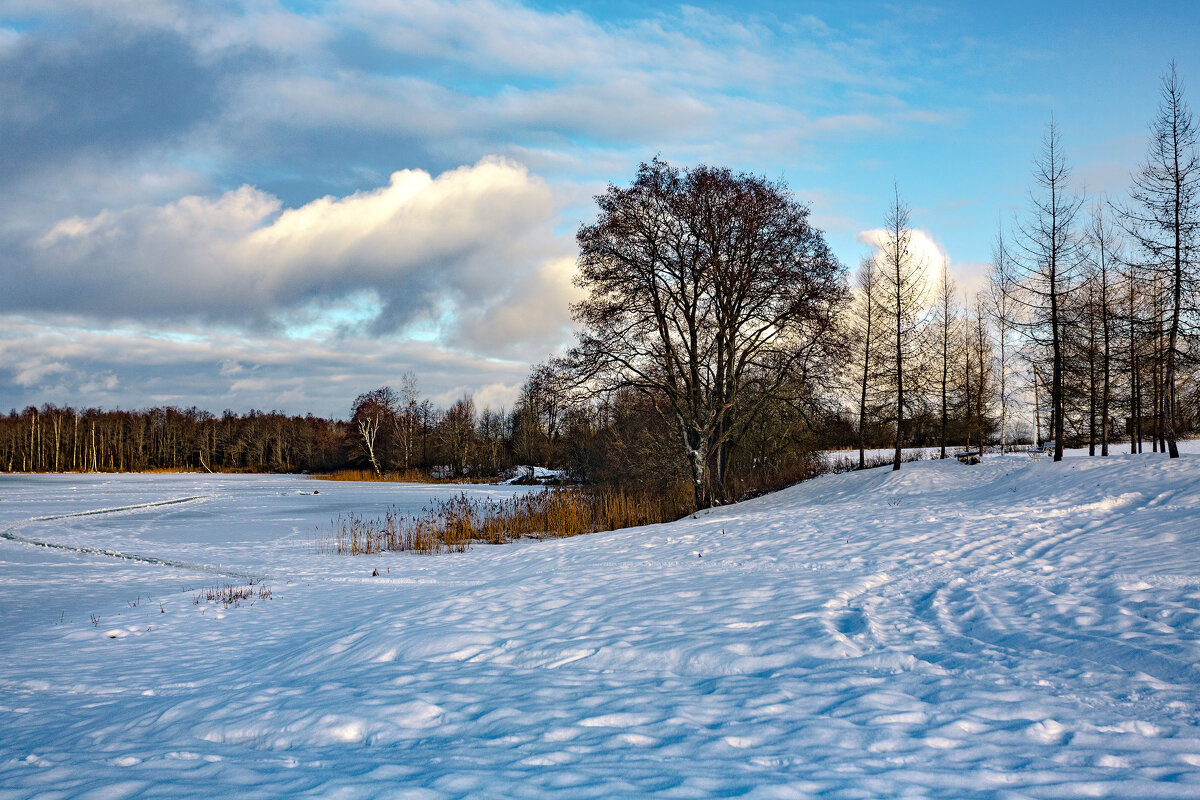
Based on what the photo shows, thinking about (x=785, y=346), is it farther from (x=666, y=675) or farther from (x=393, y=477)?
(x=393, y=477)

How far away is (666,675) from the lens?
541cm

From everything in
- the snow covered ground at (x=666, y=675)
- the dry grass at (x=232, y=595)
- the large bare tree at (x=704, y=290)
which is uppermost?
the large bare tree at (x=704, y=290)

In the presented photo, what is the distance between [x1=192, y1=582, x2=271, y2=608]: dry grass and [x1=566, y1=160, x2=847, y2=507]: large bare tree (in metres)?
11.6

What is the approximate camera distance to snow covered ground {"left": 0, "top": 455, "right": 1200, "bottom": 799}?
12.1 feet

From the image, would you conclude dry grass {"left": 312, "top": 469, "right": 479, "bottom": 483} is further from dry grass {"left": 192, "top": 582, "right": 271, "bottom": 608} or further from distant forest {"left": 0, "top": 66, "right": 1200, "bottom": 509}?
dry grass {"left": 192, "top": 582, "right": 271, "bottom": 608}

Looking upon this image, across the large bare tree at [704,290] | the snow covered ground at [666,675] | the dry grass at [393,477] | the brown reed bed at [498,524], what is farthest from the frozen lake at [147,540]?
the dry grass at [393,477]

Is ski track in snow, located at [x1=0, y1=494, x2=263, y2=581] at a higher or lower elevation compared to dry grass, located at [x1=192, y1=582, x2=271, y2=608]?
lower

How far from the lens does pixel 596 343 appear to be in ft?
70.9

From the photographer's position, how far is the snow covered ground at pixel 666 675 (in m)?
3.69

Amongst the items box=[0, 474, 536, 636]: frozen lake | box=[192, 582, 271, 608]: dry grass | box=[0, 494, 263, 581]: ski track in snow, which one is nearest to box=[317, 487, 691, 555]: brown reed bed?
box=[0, 474, 536, 636]: frozen lake

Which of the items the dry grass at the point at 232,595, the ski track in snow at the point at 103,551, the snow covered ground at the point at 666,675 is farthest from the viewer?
the ski track in snow at the point at 103,551

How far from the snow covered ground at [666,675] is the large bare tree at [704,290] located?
32.0 feet

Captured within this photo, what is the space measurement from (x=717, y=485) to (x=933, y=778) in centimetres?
2122

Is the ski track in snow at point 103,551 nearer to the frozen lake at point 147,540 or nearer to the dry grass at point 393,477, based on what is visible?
the frozen lake at point 147,540
